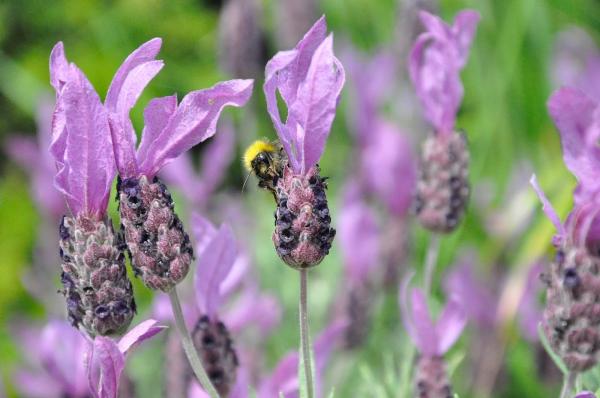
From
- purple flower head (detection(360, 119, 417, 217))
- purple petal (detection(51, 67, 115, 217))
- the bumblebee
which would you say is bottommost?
purple petal (detection(51, 67, 115, 217))

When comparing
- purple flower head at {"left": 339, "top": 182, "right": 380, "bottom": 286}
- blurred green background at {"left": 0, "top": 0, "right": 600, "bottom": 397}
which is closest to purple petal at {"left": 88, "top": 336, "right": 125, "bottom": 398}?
blurred green background at {"left": 0, "top": 0, "right": 600, "bottom": 397}

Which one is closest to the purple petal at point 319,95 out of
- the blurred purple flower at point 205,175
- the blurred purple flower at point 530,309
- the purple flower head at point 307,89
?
the purple flower head at point 307,89

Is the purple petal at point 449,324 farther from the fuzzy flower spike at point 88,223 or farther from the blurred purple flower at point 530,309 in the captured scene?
the blurred purple flower at point 530,309

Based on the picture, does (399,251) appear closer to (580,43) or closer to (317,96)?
(317,96)

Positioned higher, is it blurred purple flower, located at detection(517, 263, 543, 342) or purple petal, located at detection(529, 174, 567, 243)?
blurred purple flower, located at detection(517, 263, 543, 342)

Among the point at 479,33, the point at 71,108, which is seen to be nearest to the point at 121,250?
the point at 71,108

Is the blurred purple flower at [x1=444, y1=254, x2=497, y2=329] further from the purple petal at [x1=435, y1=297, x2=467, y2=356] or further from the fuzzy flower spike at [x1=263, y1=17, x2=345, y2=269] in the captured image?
the fuzzy flower spike at [x1=263, y1=17, x2=345, y2=269]
